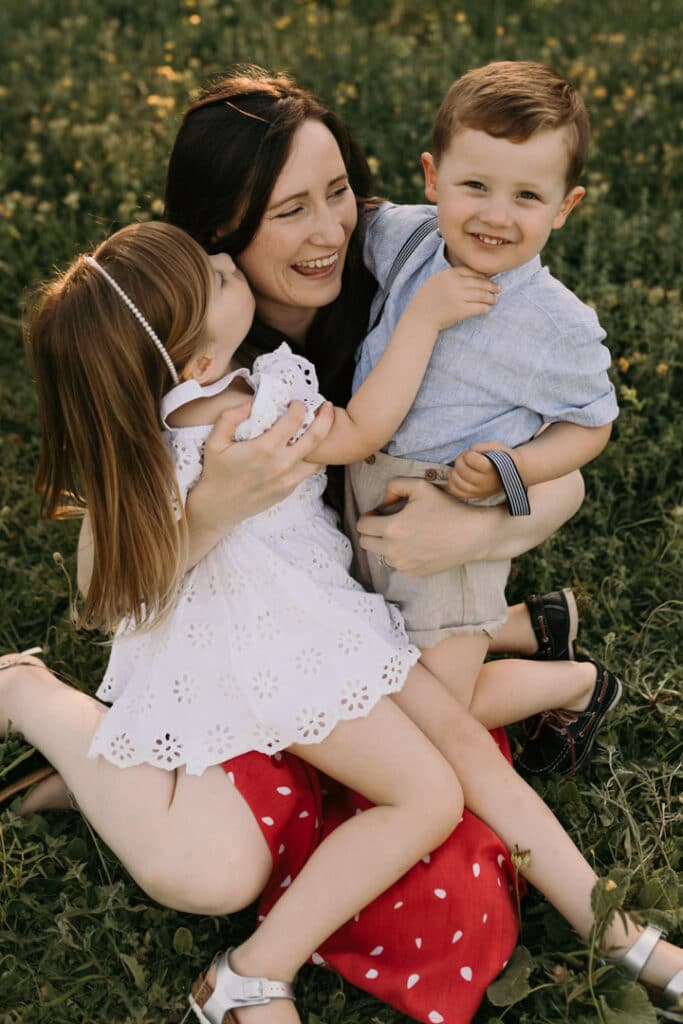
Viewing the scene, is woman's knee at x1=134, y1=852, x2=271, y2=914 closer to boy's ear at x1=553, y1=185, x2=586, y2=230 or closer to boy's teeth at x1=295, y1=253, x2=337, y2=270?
boy's teeth at x1=295, y1=253, x2=337, y2=270

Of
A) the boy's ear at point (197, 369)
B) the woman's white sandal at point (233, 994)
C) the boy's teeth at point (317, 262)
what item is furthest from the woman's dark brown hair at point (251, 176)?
the woman's white sandal at point (233, 994)

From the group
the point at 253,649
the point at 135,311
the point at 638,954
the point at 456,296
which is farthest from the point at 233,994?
the point at 456,296

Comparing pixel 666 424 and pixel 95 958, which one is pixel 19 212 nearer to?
pixel 666 424

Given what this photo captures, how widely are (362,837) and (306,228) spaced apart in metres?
1.51

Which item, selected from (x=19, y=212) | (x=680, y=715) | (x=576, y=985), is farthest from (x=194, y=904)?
(x=19, y=212)

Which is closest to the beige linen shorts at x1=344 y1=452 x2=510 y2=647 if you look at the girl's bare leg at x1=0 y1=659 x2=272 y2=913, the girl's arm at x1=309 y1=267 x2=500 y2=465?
the girl's arm at x1=309 y1=267 x2=500 y2=465

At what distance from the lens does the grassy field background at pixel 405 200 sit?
279 cm

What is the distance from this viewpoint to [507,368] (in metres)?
2.71

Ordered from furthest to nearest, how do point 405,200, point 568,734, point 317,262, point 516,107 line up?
point 405,200 → point 568,734 → point 317,262 → point 516,107

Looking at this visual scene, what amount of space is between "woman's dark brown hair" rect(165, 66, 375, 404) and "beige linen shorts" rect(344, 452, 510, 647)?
0.29 meters

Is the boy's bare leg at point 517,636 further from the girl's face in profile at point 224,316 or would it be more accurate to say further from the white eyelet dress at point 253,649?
the girl's face in profile at point 224,316

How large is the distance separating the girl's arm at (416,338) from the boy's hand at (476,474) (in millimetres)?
188

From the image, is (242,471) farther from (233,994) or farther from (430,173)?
(233,994)

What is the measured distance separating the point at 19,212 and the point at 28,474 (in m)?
1.52
